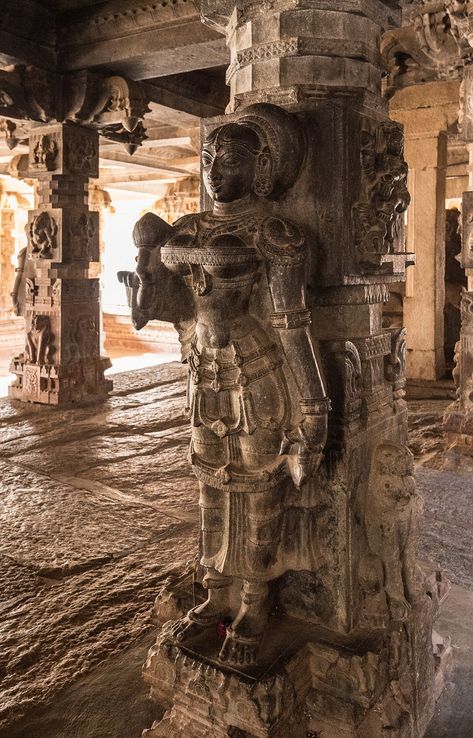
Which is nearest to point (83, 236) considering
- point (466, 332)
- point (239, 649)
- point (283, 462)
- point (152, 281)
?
point (466, 332)

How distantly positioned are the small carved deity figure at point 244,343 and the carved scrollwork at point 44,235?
5.11 meters

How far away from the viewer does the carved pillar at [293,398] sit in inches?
75.5

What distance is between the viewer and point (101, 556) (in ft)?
11.3

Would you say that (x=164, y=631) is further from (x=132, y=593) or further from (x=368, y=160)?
(x=368, y=160)

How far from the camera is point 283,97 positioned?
2035 mm

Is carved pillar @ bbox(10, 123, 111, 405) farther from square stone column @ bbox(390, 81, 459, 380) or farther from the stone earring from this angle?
the stone earring

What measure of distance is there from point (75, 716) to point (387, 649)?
107cm

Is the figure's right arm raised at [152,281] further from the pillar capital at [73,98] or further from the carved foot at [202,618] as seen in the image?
the pillar capital at [73,98]

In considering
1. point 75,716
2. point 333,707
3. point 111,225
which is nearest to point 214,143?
point 333,707

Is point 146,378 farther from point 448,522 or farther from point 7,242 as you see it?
point 7,242

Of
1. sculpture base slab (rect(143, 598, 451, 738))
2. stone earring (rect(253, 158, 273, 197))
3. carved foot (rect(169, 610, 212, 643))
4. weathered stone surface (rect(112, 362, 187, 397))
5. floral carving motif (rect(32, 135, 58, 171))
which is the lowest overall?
sculpture base slab (rect(143, 598, 451, 738))

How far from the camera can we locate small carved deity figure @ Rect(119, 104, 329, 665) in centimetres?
190

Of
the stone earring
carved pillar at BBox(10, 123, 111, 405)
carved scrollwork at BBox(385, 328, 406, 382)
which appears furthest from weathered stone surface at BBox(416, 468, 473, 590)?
carved pillar at BBox(10, 123, 111, 405)

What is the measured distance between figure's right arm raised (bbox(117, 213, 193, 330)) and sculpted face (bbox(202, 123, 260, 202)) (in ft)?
0.77
